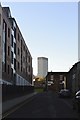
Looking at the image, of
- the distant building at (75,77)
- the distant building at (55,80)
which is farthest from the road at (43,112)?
the distant building at (55,80)

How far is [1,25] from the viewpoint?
184 ft

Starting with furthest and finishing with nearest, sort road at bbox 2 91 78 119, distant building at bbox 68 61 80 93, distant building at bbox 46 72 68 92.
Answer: distant building at bbox 46 72 68 92
distant building at bbox 68 61 80 93
road at bbox 2 91 78 119

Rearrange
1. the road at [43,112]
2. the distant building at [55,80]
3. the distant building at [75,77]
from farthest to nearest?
1. the distant building at [55,80]
2. the distant building at [75,77]
3. the road at [43,112]

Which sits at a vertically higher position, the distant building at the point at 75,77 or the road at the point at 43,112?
the distant building at the point at 75,77

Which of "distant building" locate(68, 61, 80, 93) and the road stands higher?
"distant building" locate(68, 61, 80, 93)

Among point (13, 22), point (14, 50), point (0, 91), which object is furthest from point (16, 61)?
point (0, 91)

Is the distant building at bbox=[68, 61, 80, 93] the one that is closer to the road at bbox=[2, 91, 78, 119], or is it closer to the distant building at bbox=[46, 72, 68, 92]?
the road at bbox=[2, 91, 78, 119]

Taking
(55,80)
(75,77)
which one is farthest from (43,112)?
(55,80)

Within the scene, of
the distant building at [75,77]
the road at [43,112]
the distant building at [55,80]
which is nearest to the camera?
the road at [43,112]

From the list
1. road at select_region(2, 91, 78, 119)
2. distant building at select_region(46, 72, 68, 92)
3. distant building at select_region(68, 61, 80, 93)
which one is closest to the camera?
road at select_region(2, 91, 78, 119)

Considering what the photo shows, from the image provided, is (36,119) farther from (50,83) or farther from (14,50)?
(50,83)

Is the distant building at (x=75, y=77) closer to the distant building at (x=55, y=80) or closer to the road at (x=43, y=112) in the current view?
the road at (x=43, y=112)

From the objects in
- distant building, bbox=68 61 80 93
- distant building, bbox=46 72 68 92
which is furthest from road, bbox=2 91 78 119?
distant building, bbox=46 72 68 92

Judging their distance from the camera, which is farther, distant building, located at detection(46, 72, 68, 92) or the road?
distant building, located at detection(46, 72, 68, 92)
